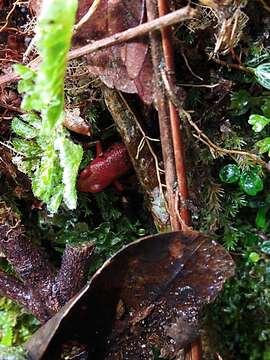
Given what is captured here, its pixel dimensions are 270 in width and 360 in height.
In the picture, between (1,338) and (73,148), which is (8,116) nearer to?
(73,148)

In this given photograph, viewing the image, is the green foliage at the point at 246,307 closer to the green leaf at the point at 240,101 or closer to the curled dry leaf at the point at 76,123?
the green leaf at the point at 240,101

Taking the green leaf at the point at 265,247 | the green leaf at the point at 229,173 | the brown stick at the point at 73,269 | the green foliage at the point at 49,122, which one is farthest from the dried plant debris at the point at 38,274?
the green leaf at the point at 265,247

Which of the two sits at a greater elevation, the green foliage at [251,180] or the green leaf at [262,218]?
the green foliage at [251,180]

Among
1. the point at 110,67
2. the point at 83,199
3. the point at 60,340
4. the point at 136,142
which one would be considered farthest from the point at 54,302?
the point at 110,67

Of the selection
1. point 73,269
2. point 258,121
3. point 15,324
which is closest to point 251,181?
point 258,121

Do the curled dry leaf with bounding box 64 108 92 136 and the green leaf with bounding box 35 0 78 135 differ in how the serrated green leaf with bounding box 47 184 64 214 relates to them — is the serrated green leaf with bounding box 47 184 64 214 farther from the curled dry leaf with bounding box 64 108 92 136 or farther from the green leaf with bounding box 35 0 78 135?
the green leaf with bounding box 35 0 78 135
